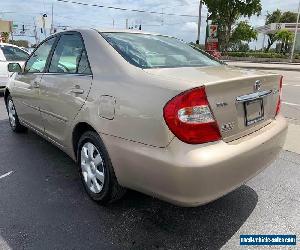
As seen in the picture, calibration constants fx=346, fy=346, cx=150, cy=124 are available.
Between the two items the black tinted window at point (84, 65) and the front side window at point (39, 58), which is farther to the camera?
the front side window at point (39, 58)

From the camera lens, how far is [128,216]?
3123 millimetres

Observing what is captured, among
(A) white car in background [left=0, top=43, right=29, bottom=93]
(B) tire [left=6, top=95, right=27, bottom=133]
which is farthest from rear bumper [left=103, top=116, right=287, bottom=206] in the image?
(A) white car in background [left=0, top=43, right=29, bottom=93]

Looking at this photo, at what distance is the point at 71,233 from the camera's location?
9.36 feet

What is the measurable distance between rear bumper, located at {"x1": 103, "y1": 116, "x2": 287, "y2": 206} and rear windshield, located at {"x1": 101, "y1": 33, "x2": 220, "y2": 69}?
0.79 meters

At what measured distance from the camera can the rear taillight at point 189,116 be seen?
243cm

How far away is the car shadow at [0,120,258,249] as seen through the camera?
2.75m

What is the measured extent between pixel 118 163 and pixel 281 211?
1624 mm

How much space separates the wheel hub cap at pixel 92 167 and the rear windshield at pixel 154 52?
92 centimetres

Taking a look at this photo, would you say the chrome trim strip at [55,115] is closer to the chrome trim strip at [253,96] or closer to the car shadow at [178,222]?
the car shadow at [178,222]

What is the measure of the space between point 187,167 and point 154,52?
4.67ft

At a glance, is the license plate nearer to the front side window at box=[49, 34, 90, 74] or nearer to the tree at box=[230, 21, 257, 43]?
the front side window at box=[49, 34, 90, 74]

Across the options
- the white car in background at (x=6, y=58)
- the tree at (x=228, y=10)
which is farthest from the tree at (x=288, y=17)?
the white car in background at (x=6, y=58)

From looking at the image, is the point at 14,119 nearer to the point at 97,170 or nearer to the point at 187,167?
the point at 97,170

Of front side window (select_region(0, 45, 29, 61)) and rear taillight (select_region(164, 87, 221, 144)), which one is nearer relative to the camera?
rear taillight (select_region(164, 87, 221, 144))
